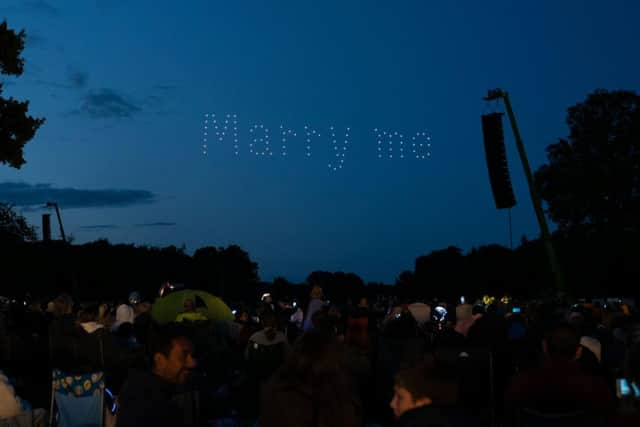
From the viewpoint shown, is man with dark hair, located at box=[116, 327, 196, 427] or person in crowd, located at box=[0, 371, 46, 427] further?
person in crowd, located at box=[0, 371, 46, 427]

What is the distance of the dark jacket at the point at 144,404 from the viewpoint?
497 centimetres

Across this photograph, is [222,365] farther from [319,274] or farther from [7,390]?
[7,390]

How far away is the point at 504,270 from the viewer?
7838 cm

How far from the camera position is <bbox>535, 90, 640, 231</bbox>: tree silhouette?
50562 millimetres

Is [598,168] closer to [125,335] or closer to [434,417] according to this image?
[125,335]

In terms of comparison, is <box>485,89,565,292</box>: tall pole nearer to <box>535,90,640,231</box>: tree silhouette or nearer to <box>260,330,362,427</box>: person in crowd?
<box>535,90,640,231</box>: tree silhouette

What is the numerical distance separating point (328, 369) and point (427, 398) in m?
0.62

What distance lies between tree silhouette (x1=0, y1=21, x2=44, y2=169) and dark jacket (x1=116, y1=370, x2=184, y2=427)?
16504mm

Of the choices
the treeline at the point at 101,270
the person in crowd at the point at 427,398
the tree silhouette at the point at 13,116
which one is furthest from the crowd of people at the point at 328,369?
the treeline at the point at 101,270

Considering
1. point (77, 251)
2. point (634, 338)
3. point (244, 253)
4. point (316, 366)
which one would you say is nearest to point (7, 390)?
point (316, 366)

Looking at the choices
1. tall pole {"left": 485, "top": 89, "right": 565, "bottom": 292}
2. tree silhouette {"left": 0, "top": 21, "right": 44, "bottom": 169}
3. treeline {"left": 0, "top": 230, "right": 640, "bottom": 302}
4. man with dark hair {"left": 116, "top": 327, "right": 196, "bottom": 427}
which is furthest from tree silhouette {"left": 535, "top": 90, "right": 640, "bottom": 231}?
man with dark hair {"left": 116, "top": 327, "right": 196, "bottom": 427}

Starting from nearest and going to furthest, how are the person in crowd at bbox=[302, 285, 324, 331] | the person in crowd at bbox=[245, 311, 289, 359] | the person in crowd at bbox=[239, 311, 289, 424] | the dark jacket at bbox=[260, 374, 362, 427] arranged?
the dark jacket at bbox=[260, 374, 362, 427]
the person in crowd at bbox=[239, 311, 289, 424]
the person in crowd at bbox=[245, 311, 289, 359]
the person in crowd at bbox=[302, 285, 324, 331]

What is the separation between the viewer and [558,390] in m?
5.47

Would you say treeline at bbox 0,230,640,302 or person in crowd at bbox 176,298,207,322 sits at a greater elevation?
treeline at bbox 0,230,640,302
